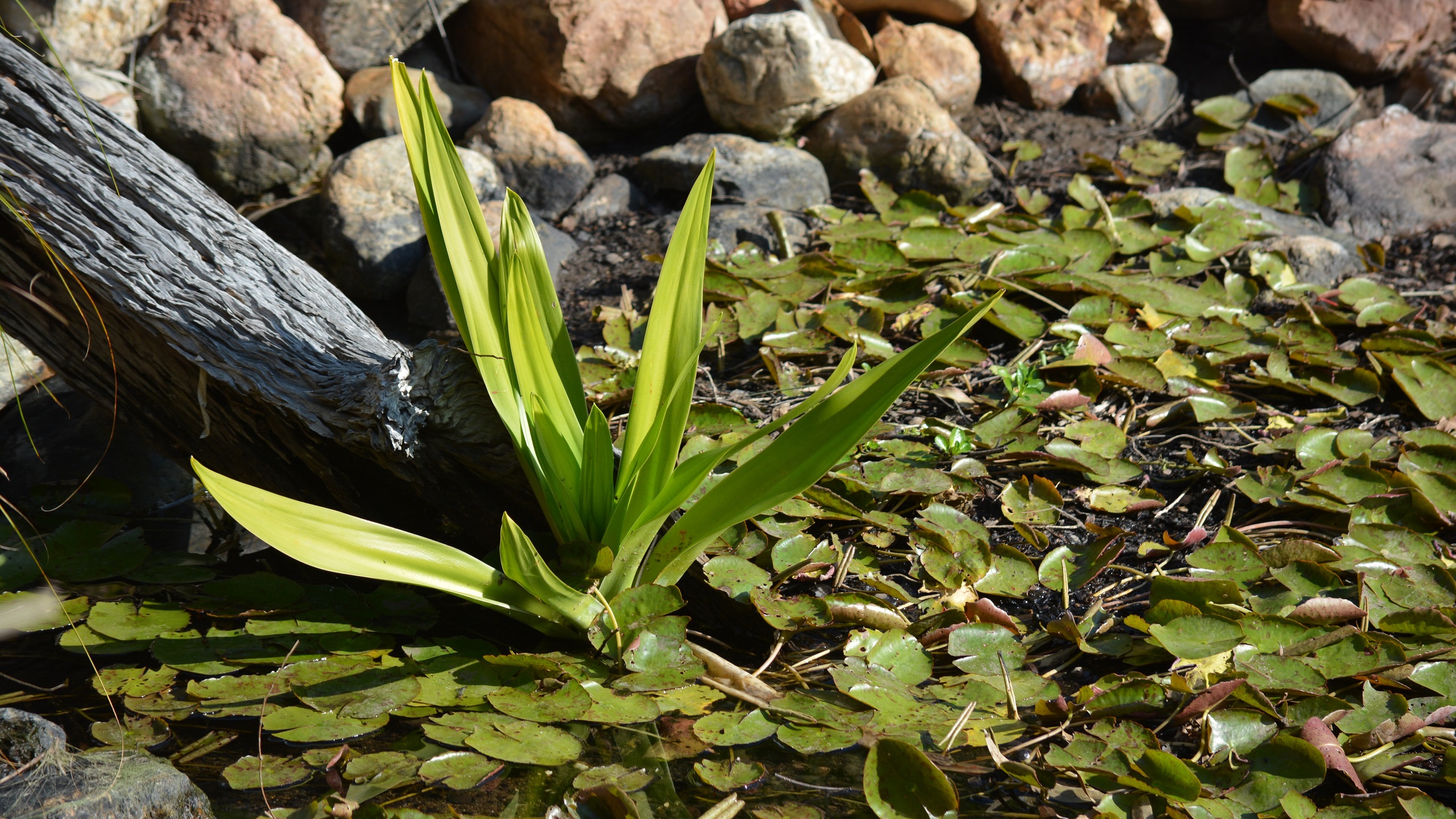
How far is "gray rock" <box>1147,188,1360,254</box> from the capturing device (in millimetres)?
2973

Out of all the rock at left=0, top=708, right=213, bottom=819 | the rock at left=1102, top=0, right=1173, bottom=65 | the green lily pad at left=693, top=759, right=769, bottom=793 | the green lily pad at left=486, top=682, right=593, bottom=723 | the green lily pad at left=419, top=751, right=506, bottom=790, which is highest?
the rock at left=1102, top=0, right=1173, bottom=65

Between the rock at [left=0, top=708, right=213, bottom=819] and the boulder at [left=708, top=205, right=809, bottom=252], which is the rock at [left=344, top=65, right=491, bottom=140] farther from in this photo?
the rock at [left=0, top=708, right=213, bottom=819]

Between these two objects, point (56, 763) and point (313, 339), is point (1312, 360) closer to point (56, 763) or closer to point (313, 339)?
point (313, 339)

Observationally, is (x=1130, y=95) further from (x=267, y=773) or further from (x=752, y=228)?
(x=267, y=773)

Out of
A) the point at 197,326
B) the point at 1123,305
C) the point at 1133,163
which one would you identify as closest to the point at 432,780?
the point at 197,326

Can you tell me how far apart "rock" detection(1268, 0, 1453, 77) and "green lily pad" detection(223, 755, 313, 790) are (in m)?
4.35

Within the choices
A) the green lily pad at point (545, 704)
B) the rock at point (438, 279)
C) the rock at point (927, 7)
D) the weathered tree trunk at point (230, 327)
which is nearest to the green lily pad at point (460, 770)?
the green lily pad at point (545, 704)

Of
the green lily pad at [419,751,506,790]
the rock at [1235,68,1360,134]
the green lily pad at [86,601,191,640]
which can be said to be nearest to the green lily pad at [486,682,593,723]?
the green lily pad at [419,751,506,790]

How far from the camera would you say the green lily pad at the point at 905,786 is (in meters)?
1.12

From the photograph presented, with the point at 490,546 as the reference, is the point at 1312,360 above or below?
below

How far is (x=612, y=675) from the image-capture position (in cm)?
140

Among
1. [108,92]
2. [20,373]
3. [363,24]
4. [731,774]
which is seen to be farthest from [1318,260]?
[108,92]

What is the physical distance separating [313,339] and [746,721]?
1.00 meters

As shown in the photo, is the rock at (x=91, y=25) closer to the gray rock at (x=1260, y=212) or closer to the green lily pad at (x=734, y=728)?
the green lily pad at (x=734, y=728)
